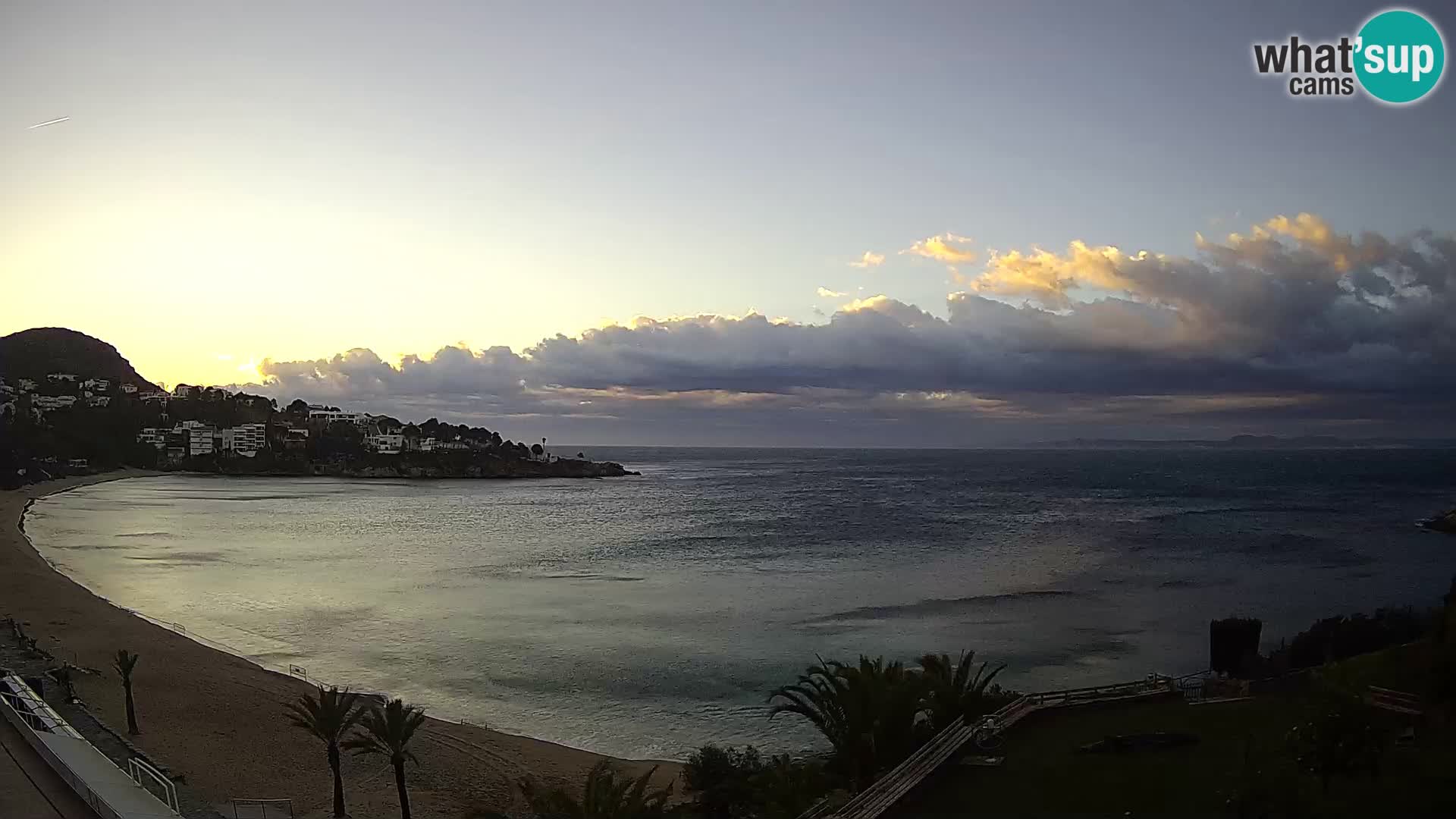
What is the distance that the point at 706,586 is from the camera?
5284 cm

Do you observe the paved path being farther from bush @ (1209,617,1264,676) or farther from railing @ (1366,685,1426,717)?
bush @ (1209,617,1264,676)

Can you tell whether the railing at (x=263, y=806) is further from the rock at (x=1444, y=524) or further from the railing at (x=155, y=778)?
the rock at (x=1444, y=524)

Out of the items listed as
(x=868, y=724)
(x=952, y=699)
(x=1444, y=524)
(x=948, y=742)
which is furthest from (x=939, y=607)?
(x=1444, y=524)

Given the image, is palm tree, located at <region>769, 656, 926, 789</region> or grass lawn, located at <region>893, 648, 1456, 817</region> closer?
grass lawn, located at <region>893, 648, 1456, 817</region>

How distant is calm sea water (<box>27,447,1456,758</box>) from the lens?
33281 mm

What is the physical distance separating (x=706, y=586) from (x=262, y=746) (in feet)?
98.2

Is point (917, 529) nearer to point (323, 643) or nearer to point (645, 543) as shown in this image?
point (645, 543)

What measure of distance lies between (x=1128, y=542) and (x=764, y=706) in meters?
52.4

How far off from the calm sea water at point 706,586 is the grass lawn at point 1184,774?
11.8 metres

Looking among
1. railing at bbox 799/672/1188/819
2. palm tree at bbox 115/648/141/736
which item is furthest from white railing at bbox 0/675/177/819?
railing at bbox 799/672/1188/819

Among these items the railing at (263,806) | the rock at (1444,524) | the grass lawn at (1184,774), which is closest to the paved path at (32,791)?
the railing at (263,806)

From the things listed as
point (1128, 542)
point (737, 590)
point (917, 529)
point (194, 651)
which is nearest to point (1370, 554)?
point (1128, 542)

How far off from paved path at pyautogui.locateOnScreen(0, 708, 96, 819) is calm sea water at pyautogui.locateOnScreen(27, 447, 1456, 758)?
1450cm

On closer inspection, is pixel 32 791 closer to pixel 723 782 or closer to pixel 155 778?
pixel 155 778
